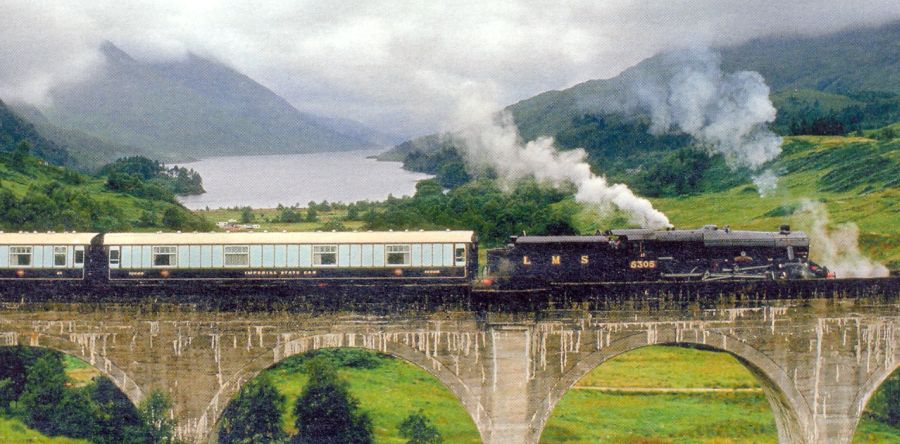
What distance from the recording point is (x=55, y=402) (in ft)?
132

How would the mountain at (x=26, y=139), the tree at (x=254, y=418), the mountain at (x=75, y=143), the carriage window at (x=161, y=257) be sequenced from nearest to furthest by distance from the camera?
1. the carriage window at (x=161, y=257)
2. the tree at (x=254, y=418)
3. the mountain at (x=26, y=139)
4. the mountain at (x=75, y=143)

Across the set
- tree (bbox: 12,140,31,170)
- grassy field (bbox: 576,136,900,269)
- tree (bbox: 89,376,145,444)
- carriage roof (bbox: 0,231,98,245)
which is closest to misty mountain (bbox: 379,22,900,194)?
grassy field (bbox: 576,136,900,269)

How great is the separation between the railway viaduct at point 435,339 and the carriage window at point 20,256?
7.20ft

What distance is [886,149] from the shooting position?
89.4 m

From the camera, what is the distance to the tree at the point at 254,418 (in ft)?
120

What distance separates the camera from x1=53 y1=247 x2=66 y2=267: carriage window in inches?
1297

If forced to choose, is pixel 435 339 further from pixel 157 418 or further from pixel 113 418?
pixel 113 418

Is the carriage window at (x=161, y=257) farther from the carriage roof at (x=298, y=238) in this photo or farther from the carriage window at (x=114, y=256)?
the carriage window at (x=114, y=256)

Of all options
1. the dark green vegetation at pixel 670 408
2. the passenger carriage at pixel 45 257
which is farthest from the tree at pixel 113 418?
the dark green vegetation at pixel 670 408

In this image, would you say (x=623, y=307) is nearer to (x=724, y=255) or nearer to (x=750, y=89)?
(x=724, y=255)

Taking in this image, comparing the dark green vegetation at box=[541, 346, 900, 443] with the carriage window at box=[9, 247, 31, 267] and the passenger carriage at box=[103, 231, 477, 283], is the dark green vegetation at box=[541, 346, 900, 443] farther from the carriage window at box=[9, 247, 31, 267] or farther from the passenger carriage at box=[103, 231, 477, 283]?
the carriage window at box=[9, 247, 31, 267]

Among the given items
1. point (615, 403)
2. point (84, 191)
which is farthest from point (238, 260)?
point (84, 191)

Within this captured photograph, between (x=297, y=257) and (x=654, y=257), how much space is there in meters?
14.7

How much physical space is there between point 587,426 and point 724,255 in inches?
491
